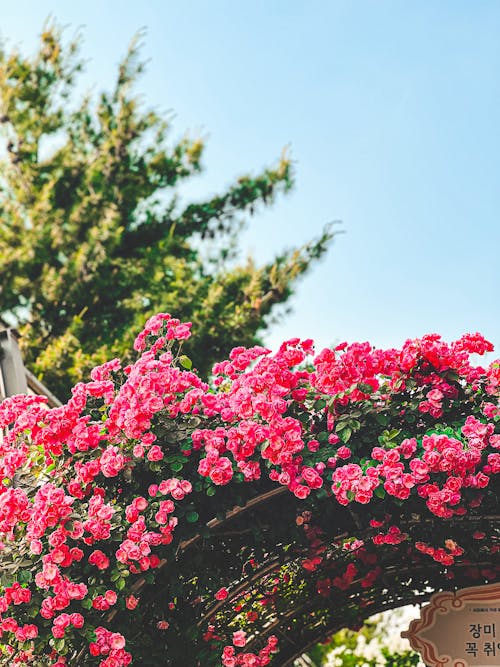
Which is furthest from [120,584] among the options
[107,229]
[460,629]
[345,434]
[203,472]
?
[107,229]

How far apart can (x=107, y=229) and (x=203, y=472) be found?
371 inches

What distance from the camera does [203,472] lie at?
2666mm

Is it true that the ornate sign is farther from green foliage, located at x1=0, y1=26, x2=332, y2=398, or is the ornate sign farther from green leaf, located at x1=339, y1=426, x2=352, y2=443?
green foliage, located at x1=0, y1=26, x2=332, y2=398

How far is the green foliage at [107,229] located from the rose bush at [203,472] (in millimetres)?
7319

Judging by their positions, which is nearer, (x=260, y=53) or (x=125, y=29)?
(x=260, y=53)

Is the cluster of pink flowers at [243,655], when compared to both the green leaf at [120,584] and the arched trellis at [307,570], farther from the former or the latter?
the green leaf at [120,584]

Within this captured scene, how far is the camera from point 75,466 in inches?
110

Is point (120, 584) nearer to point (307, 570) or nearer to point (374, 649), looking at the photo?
point (307, 570)

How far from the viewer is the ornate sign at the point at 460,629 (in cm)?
338

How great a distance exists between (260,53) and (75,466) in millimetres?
6475

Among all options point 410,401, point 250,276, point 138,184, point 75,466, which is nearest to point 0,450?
point 75,466

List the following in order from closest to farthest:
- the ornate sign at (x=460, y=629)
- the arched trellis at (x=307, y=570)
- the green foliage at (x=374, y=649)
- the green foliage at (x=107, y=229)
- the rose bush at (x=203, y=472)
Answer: the rose bush at (x=203, y=472), the arched trellis at (x=307, y=570), the ornate sign at (x=460, y=629), the green foliage at (x=374, y=649), the green foliage at (x=107, y=229)

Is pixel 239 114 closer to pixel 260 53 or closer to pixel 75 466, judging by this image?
pixel 260 53

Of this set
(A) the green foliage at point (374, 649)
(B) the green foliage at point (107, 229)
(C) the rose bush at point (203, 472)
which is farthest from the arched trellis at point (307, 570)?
(B) the green foliage at point (107, 229)
